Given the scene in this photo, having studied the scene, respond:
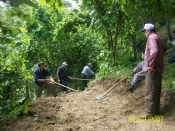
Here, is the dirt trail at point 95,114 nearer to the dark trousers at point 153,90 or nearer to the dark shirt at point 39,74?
the dark trousers at point 153,90

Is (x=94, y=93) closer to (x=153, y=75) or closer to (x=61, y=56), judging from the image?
(x=153, y=75)

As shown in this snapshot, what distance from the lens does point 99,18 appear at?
9.70m

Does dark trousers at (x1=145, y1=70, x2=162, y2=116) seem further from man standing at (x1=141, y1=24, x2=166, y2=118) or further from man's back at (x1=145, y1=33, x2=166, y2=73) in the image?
man's back at (x1=145, y1=33, x2=166, y2=73)

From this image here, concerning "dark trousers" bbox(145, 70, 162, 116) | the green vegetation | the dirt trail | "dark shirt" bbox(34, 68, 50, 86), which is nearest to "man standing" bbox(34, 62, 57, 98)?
"dark shirt" bbox(34, 68, 50, 86)

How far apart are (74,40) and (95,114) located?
41.8ft

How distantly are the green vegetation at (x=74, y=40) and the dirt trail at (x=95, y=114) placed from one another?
49cm

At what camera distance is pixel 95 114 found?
5.47m

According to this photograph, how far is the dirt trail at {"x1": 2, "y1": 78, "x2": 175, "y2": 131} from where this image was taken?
14.1ft

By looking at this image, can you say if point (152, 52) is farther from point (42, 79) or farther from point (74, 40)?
point (74, 40)

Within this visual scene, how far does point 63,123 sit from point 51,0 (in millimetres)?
2968

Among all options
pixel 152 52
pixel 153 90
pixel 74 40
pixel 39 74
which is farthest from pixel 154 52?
pixel 74 40

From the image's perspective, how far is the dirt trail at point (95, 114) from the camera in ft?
14.1

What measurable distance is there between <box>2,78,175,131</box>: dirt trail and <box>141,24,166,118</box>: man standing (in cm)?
37

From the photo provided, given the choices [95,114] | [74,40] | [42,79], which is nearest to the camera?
[95,114]
